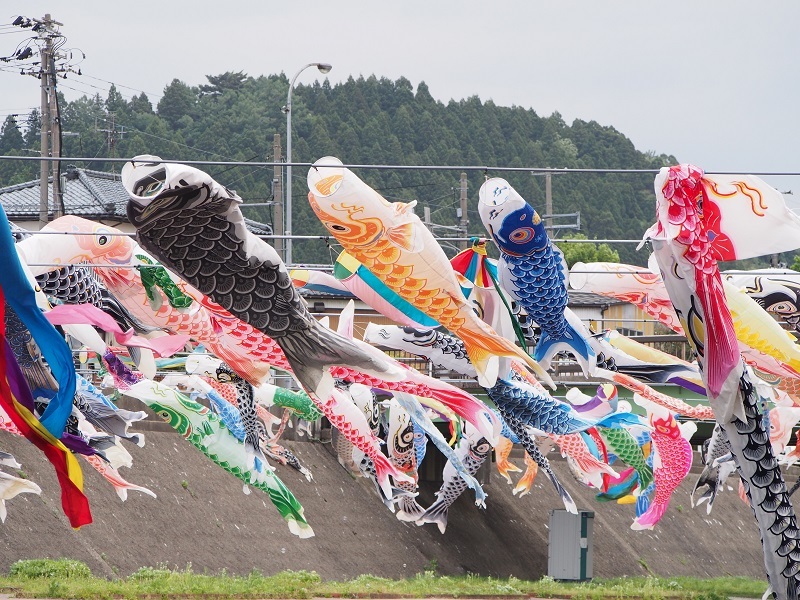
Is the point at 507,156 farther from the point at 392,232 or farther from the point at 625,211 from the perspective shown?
the point at 392,232

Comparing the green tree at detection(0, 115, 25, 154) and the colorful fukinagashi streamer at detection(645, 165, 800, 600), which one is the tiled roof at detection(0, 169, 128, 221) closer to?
the green tree at detection(0, 115, 25, 154)

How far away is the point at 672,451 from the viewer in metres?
21.3

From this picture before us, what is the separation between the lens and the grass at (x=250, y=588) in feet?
51.8

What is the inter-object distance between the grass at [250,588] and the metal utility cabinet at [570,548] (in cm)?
505

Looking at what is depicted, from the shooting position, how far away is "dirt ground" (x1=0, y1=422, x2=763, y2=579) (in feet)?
70.1

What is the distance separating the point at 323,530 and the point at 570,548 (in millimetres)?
5086

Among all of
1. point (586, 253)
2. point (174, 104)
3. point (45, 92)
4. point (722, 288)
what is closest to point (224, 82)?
point (174, 104)

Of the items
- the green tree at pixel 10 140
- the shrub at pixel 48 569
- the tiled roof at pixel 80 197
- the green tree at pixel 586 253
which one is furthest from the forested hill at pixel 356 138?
the shrub at pixel 48 569

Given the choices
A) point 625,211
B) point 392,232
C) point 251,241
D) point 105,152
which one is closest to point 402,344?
point 392,232

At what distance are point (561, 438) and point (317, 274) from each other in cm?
714

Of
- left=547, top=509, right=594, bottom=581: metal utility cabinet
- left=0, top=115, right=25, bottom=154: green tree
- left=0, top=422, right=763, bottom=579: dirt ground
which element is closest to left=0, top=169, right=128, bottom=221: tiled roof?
left=0, top=422, right=763, bottom=579: dirt ground

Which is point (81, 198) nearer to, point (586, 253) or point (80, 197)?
point (80, 197)

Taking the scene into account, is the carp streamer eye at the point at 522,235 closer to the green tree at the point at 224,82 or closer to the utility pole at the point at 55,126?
the utility pole at the point at 55,126

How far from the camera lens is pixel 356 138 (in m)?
58.0
